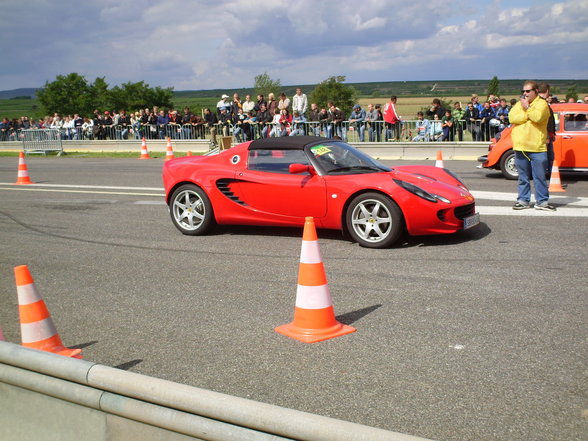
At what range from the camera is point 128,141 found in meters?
28.5

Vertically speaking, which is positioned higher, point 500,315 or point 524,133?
point 524,133

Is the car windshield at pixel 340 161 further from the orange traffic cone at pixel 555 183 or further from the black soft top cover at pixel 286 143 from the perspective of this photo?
the orange traffic cone at pixel 555 183

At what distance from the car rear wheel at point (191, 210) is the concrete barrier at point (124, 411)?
568 centimetres

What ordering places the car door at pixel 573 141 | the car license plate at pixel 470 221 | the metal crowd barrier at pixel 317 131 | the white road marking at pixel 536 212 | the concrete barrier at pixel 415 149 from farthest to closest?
the metal crowd barrier at pixel 317 131
the concrete barrier at pixel 415 149
the car door at pixel 573 141
the white road marking at pixel 536 212
the car license plate at pixel 470 221

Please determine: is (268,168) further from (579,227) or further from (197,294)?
(579,227)

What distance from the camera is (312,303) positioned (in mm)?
5066

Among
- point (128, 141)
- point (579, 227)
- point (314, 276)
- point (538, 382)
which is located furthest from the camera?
point (128, 141)

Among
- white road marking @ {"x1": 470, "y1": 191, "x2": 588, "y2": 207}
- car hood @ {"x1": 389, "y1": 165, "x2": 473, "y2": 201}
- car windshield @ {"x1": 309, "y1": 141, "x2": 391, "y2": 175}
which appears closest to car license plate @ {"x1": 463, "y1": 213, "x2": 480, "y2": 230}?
car hood @ {"x1": 389, "y1": 165, "x2": 473, "y2": 201}

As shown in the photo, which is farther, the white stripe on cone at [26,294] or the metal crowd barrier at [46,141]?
the metal crowd barrier at [46,141]

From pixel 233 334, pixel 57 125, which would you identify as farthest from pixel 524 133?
pixel 57 125

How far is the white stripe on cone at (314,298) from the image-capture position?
507cm

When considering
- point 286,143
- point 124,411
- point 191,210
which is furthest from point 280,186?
point 124,411

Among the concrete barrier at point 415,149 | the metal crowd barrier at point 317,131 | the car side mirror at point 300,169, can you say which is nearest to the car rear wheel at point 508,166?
the concrete barrier at point 415,149

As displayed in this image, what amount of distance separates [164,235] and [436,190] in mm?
3774
